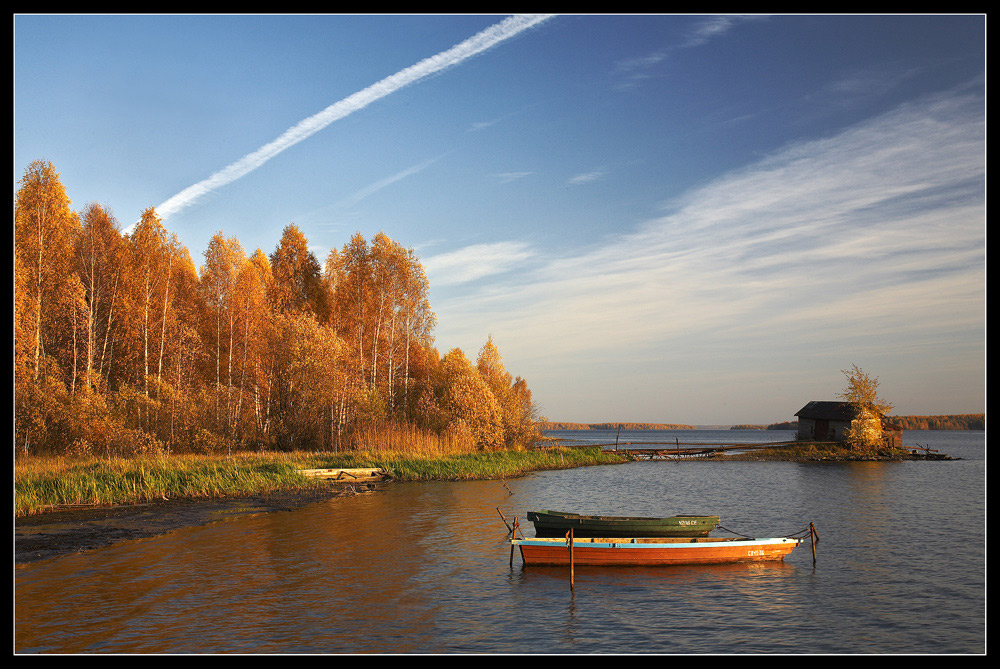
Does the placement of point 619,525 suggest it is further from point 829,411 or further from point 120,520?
point 829,411

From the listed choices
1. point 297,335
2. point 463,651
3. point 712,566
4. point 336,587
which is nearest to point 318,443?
point 297,335

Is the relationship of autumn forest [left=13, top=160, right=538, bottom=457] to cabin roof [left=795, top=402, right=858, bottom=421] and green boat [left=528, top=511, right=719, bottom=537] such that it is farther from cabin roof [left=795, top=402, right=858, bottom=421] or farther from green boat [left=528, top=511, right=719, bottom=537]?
cabin roof [left=795, top=402, right=858, bottom=421]

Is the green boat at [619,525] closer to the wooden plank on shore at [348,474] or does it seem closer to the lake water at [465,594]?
the lake water at [465,594]

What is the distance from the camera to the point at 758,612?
15625 mm

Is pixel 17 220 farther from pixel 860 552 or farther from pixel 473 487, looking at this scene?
pixel 860 552

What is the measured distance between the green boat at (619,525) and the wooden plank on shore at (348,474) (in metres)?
18.0

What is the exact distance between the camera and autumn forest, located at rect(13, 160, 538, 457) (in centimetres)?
3462

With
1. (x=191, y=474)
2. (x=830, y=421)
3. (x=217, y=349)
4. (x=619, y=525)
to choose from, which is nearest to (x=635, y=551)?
(x=619, y=525)

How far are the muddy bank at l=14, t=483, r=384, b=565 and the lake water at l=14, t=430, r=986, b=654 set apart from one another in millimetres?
1015

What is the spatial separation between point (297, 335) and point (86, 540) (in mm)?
22792

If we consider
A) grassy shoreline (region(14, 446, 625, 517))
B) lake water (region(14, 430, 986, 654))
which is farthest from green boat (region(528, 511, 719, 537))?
grassy shoreline (region(14, 446, 625, 517))

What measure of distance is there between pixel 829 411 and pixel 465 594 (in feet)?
218

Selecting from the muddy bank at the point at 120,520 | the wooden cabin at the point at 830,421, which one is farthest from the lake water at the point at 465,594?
the wooden cabin at the point at 830,421

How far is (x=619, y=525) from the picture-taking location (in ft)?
67.2
